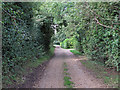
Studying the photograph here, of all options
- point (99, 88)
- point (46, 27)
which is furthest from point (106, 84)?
point (46, 27)

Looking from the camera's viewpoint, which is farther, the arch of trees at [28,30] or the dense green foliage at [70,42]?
the dense green foliage at [70,42]

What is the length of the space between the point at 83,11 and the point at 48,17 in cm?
760

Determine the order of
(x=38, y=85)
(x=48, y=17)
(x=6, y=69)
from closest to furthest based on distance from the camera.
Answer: (x=6, y=69)
(x=38, y=85)
(x=48, y=17)

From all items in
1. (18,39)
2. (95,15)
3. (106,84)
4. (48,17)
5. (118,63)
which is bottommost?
(106,84)

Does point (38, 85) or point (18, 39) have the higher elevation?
point (18, 39)

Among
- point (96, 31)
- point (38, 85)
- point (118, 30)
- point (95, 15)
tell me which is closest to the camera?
point (38, 85)

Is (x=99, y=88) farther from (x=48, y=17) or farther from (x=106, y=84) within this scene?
(x=48, y=17)

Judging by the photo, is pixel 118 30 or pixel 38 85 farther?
pixel 118 30

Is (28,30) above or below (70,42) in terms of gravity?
above

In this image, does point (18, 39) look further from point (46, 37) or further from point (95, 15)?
point (46, 37)

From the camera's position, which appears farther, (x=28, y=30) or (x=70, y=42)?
(x=70, y=42)

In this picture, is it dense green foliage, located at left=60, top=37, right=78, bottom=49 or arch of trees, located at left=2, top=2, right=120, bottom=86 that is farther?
dense green foliage, located at left=60, top=37, right=78, bottom=49

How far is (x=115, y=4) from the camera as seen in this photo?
241 inches

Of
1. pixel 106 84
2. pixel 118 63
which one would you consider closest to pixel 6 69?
pixel 106 84
